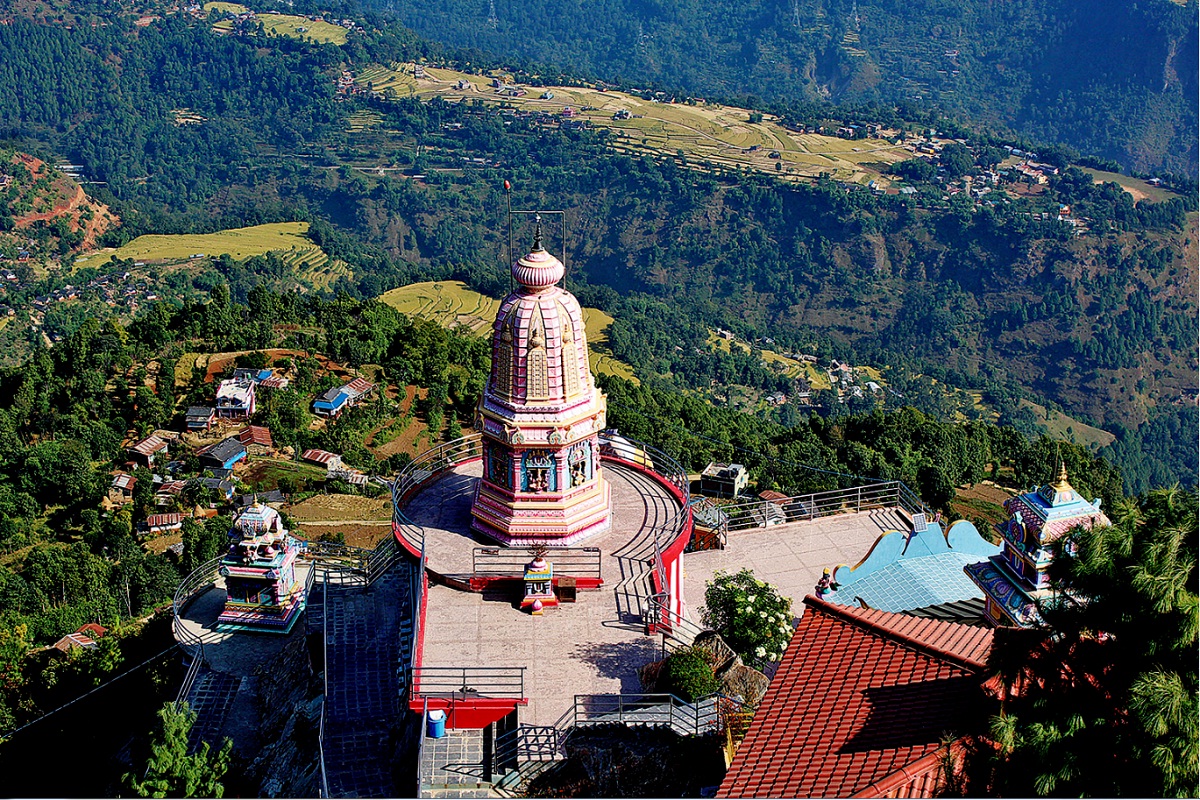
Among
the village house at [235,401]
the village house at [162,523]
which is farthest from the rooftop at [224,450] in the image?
the village house at [162,523]

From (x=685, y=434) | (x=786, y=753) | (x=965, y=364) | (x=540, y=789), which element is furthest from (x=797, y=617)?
(x=965, y=364)

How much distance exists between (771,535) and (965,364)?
152 m

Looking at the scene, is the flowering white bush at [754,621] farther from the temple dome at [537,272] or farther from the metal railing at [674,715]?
the temple dome at [537,272]

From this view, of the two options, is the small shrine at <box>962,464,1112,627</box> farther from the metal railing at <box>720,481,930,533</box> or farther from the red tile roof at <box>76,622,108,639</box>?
the red tile roof at <box>76,622,108,639</box>

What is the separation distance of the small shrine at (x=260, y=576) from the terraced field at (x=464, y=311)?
313ft

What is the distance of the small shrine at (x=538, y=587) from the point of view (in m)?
32.5

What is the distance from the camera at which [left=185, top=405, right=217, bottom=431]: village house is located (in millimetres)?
70688

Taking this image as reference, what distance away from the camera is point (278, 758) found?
31.1 metres

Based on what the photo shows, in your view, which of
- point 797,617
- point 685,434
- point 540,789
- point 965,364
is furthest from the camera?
point 965,364

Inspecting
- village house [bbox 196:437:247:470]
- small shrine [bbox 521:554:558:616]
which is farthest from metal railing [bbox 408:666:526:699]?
village house [bbox 196:437:247:470]

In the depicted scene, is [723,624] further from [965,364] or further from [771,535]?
[965,364]

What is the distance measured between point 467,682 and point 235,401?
148ft

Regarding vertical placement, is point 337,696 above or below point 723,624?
below

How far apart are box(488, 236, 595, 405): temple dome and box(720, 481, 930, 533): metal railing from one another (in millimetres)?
8973
